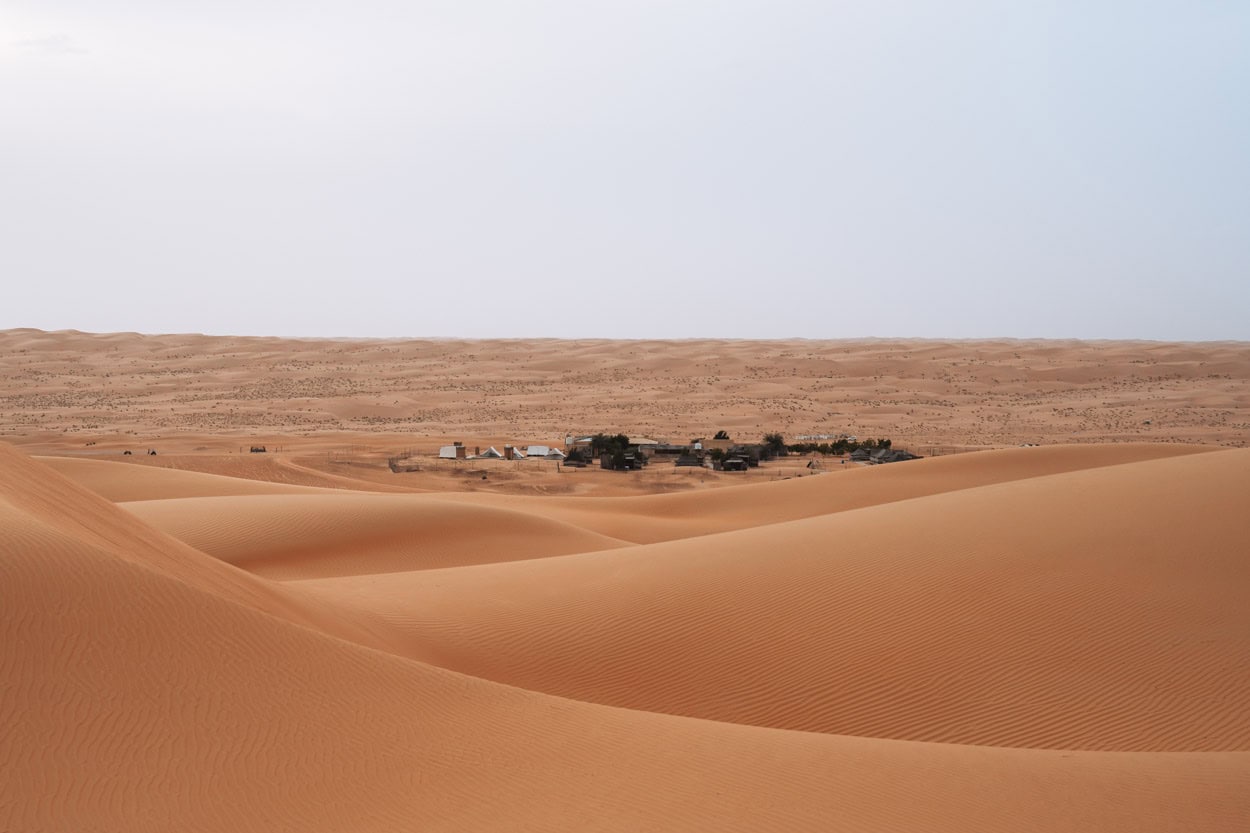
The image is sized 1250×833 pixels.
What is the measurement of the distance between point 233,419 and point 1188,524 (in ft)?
142

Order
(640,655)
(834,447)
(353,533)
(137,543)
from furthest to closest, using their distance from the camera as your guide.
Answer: (834,447), (353,533), (640,655), (137,543)

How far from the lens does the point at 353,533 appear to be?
18766 mm

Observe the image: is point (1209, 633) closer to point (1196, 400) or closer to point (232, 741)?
point (232, 741)

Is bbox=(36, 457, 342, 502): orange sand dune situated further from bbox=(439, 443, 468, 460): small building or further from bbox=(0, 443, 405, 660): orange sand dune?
bbox=(0, 443, 405, 660): orange sand dune

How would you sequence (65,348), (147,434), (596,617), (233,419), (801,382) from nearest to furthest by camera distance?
(596,617) < (147,434) < (233,419) < (801,382) < (65,348)

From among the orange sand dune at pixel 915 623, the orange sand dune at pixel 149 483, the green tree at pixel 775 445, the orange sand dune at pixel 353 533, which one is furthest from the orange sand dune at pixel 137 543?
the green tree at pixel 775 445

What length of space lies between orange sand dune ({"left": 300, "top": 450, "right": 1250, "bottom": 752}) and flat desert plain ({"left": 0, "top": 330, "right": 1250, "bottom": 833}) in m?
0.04

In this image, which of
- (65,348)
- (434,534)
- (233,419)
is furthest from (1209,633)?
(65,348)

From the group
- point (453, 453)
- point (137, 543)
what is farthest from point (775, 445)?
point (137, 543)

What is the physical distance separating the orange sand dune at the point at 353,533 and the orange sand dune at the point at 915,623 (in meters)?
3.46

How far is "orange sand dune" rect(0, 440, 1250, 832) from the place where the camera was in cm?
554

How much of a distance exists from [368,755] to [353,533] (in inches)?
503

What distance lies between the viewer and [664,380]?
6788cm

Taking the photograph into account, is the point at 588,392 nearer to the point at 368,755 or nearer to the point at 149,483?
the point at 149,483
